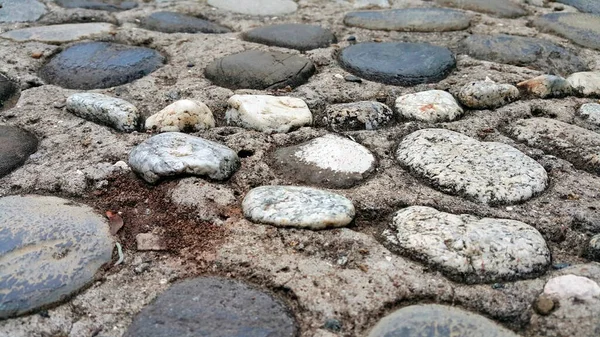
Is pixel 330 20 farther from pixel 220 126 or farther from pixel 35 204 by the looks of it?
pixel 35 204

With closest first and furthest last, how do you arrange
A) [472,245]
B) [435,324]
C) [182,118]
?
[435,324] → [472,245] → [182,118]

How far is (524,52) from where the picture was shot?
256 centimetres

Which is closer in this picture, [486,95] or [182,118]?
[182,118]

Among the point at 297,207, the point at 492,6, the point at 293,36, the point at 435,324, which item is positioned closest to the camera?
the point at 435,324

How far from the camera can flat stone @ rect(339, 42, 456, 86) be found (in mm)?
2330

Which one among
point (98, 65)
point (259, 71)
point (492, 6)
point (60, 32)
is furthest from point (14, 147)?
point (492, 6)

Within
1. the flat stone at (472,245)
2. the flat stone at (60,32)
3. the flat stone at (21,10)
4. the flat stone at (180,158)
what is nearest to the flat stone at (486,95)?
the flat stone at (472,245)

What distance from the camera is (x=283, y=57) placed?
2.43 meters

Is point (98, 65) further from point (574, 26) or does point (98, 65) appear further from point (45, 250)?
point (574, 26)

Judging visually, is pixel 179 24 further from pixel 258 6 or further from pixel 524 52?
pixel 524 52

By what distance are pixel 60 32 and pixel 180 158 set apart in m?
1.40

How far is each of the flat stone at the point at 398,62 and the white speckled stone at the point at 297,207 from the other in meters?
0.90

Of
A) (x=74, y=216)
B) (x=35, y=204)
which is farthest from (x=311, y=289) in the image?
(x=35, y=204)

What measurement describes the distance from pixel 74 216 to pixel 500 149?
1.24 meters
